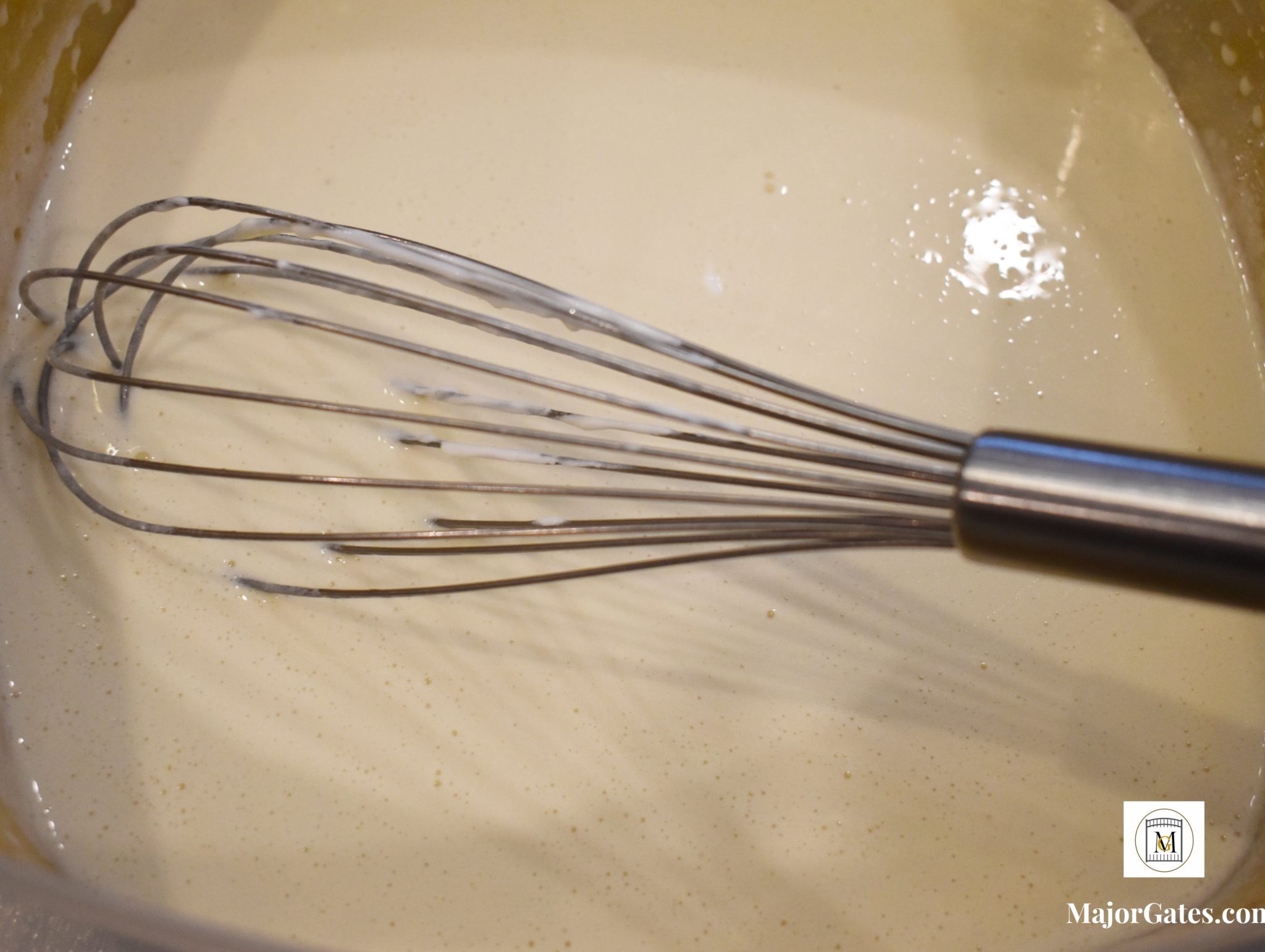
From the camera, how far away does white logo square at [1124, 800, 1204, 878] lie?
83cm

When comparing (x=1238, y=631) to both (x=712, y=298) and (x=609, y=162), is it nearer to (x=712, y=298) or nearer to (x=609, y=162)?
(x=712, y=298)

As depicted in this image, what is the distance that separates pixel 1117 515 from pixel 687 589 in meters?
0.47

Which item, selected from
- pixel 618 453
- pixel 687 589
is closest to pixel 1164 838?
pixel 687 589

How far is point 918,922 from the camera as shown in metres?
0.80

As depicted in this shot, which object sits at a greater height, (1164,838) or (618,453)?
(618,453)

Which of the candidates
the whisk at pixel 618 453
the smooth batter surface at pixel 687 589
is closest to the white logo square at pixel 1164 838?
the smooth batter surface at pixel 687 589

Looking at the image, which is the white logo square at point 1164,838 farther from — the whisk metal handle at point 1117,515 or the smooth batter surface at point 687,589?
the whisk metal handle at point 1117,515

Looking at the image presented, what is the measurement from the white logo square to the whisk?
337 millimetres

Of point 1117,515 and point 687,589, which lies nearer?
point 1117,515

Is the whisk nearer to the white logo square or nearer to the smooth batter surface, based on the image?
the smooth batter surface

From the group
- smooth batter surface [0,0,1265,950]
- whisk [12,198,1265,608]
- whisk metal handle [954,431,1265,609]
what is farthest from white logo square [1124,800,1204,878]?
whisk metal handle [954,431,1265,609]

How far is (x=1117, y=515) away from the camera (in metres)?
0.47

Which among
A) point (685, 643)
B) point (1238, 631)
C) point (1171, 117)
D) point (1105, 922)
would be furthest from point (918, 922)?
point (1171, 117)

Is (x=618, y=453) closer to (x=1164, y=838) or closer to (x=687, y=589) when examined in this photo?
(x=687, y=589)
